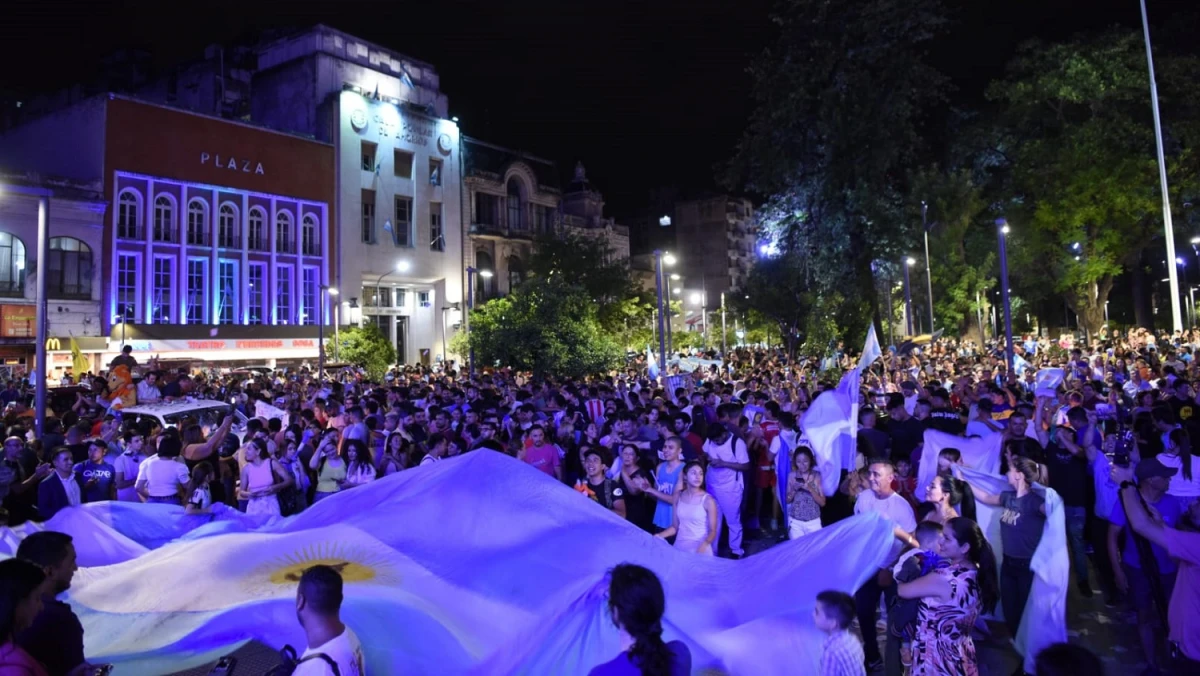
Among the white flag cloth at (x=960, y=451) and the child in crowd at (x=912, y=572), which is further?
the white flag cloth at (x=960, y=451)

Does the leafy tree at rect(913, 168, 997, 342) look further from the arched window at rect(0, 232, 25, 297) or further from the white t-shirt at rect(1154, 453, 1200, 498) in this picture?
the arched window at rect(0, 232, 25, 297)

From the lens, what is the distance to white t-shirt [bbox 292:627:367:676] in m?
3.40

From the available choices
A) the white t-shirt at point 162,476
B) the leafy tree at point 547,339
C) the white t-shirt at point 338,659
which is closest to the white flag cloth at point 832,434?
the white t-shirt at point 338,659

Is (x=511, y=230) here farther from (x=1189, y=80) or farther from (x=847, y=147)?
(x=1189, y=80)

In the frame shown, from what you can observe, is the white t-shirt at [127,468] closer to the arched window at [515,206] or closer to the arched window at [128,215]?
the arched window at [128,215]

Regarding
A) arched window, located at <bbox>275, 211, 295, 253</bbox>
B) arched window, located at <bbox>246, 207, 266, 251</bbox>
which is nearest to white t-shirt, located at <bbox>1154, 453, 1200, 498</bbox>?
arched window, located at <bbox>246, 207, 266, 251</bbox>

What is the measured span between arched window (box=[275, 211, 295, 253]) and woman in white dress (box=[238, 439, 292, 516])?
38.9 m

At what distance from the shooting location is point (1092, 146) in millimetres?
31750

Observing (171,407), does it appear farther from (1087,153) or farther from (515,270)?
(515,270)

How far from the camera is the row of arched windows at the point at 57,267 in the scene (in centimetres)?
3356

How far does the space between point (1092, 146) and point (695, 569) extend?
109 feet

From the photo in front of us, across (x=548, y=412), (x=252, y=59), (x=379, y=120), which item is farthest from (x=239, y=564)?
(x=252, y=59)

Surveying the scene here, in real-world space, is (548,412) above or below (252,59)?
below

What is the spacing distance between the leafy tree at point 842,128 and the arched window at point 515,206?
2844 centimetres
